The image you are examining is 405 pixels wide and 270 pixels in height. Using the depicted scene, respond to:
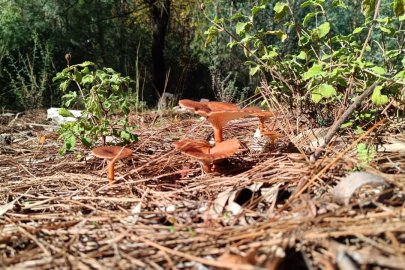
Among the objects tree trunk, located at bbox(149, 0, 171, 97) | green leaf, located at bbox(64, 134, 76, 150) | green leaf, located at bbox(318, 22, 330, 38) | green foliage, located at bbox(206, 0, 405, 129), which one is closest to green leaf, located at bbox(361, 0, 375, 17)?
green foliage, located at bbox(206, 0, 405, 129)

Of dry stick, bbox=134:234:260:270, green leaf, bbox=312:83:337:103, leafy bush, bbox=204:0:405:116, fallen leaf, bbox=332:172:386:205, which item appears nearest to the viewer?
dry stick, bbox=134:234:260:270

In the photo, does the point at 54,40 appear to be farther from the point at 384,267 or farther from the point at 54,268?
the point at 384,267

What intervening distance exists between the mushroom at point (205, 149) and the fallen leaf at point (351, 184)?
0.46 metres

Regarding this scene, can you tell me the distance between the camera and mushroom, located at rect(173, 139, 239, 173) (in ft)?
4.45

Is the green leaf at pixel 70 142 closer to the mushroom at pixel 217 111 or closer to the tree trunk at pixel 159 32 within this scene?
the mushroom at pixel 217 111

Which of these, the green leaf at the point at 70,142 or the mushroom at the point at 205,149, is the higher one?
the mushroom at the point at 205,149

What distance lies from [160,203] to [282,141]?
0.99 meters

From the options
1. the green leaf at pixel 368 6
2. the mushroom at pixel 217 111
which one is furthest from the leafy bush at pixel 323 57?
the mushroom at pixel 217 111

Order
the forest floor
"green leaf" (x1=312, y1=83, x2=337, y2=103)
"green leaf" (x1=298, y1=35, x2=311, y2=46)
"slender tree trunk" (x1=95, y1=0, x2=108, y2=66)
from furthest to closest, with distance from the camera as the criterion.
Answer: "slender tree trunk" (x1=95, y1=0, x2=108, y2=66) < "green leaf" (x1=298, y1=35, x2=311, y2=46) < "green leaf" (x1=312, y1=83, x2=337, y2=103) < the forest floor

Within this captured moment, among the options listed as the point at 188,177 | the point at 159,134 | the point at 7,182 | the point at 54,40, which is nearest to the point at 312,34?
the point at 188,177

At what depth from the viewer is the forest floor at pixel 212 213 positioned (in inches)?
35.9

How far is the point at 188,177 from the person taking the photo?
5.35ft

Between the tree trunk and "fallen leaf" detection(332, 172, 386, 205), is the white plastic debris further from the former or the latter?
"fallen leaf" detection(332, 172, 386, 205)

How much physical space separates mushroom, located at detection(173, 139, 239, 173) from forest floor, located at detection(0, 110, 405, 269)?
161mm
